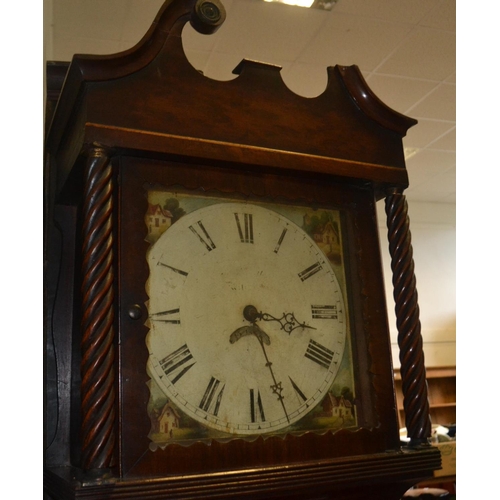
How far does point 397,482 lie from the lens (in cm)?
118

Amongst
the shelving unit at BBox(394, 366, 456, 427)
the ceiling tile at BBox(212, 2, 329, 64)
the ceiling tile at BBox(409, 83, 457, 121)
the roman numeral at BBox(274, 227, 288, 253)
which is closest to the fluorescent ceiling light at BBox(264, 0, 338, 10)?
the ceiling tile at BBox(212, 2, 329, 64)

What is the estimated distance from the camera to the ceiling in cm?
306

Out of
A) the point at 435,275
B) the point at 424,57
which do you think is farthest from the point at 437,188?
the point at 424,57

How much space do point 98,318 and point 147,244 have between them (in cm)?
17

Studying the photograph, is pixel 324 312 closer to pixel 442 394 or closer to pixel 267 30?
pixel 267 30

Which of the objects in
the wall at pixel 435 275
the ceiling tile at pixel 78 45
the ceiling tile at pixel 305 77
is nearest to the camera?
the ceiling tile at pixel 78 45

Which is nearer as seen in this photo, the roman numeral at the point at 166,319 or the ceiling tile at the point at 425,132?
the roman numeral at the point at 166,319

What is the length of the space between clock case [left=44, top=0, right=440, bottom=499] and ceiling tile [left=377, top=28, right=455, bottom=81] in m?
2.34

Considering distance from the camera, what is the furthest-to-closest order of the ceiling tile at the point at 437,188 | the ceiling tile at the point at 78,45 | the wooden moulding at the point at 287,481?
the ceiling tile at the point at 437,188
the ceiling tile at the point at 78,45
the wooden moulding at the point at 287,481

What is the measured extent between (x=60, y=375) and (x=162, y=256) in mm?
371

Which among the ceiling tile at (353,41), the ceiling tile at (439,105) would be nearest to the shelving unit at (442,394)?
the ceiling tile at (439,105)

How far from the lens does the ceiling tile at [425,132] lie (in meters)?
4.68

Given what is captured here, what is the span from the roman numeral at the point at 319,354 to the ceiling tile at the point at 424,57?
2.68 metres

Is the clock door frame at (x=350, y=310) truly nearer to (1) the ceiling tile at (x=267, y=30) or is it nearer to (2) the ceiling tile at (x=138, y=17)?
(2) the ceiling tile at (x=138, y=17)
